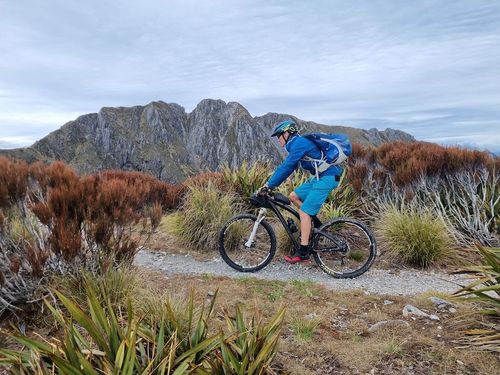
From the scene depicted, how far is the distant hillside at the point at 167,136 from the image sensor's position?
469 feet

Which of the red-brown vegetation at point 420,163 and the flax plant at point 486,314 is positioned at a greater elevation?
the red-brown vegetation at point 420,163

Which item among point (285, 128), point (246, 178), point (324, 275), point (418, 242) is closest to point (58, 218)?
point (285, 128)

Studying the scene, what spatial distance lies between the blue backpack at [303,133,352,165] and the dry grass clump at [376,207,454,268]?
6.21 feet

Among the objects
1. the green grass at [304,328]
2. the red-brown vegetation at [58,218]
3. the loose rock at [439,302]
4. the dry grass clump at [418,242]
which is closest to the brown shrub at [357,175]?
the dry grass clump at [418,242]

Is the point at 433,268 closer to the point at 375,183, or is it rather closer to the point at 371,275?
the point at 371,275

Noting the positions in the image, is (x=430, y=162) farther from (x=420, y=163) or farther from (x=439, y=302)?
(x=439, y=302)

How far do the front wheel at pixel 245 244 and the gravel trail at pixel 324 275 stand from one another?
17cm

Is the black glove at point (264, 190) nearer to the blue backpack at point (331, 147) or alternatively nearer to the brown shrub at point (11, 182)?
the blue backpack at point (331, 147)

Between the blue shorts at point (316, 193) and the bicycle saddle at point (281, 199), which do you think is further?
the bicycle saddle at point (281, 199)

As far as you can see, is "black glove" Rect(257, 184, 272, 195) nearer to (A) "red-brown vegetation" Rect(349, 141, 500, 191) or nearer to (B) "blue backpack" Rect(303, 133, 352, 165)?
(B) "blue backpack" Rect(303, 133, 352, 165)

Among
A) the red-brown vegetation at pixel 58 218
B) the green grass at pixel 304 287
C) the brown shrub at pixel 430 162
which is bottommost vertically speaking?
the green grass at pixel 304 287

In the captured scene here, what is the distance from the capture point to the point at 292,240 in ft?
21.6

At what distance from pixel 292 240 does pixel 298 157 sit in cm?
140

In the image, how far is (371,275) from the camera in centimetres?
637
